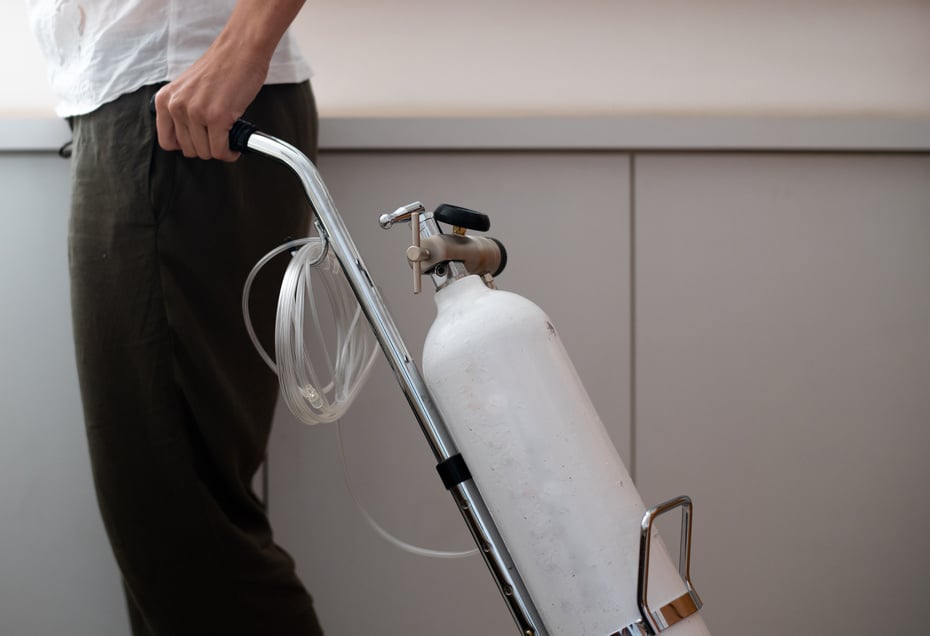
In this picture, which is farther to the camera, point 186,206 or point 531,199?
point 531,199

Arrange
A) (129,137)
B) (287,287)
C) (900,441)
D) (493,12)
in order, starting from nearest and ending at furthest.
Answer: (287,287) < (129,137) < (900,441) < (493,12)

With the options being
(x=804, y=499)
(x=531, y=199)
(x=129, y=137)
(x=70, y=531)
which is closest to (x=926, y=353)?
(x=804, y=499)

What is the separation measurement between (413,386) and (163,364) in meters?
0.34

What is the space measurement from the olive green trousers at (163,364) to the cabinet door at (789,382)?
63 centimetres

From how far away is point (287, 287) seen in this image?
0.68 m

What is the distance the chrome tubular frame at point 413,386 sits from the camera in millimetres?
591

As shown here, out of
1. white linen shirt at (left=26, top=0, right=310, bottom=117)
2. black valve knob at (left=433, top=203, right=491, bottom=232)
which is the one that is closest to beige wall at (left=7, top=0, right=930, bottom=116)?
white linen shirt at (left=26, top=0, right=310, bottom=117)

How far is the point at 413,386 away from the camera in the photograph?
0.62 m

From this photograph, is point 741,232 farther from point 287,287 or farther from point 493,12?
point 287,287

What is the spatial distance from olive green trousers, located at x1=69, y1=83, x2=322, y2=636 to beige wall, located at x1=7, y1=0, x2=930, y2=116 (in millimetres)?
573

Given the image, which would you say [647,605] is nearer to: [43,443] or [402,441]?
[402,441]

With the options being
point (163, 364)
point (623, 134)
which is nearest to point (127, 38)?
point (163, 364)

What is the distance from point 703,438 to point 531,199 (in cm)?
44

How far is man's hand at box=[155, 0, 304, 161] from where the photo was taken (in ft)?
2.32
